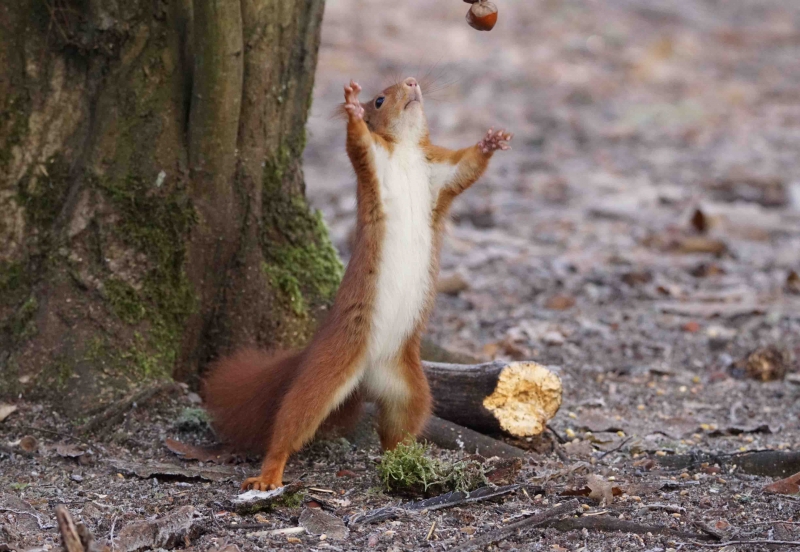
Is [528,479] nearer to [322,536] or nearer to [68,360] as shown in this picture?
[322,536]

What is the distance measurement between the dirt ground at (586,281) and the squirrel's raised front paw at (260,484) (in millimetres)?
79

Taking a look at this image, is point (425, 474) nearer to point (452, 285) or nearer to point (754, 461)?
point (754, 461)

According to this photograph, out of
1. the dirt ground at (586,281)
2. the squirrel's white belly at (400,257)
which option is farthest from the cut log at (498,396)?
the squirrel's white belly at (400,257)

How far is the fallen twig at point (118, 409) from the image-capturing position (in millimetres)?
3869

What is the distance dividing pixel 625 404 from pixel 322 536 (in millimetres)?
2219

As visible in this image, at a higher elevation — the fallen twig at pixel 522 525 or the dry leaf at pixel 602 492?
the dry leaf at pixel 602 492

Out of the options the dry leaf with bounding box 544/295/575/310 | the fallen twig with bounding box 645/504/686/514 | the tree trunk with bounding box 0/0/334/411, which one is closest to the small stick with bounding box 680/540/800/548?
the fallen twig with bounding box 645/504/686/514

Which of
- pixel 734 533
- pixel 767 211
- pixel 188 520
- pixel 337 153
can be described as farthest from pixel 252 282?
pixel 337 153

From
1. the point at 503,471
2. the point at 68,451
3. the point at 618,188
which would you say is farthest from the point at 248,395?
the point at 618,188

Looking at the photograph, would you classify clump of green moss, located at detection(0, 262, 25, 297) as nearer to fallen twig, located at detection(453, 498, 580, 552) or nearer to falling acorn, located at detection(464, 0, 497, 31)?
falling acorn, located at detection(464, 0, 497, 31)

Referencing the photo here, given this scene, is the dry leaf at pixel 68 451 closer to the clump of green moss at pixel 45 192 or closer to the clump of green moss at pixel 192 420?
the clump of green moss at pixel 192 420

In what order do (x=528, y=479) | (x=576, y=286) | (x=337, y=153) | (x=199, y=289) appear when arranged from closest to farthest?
(x=528, y=479) < (x=199, y=289) < (x=576, y=286) < (x=337, y=153)

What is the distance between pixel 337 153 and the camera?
1095 cm

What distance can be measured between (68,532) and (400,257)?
1516 millimetres
